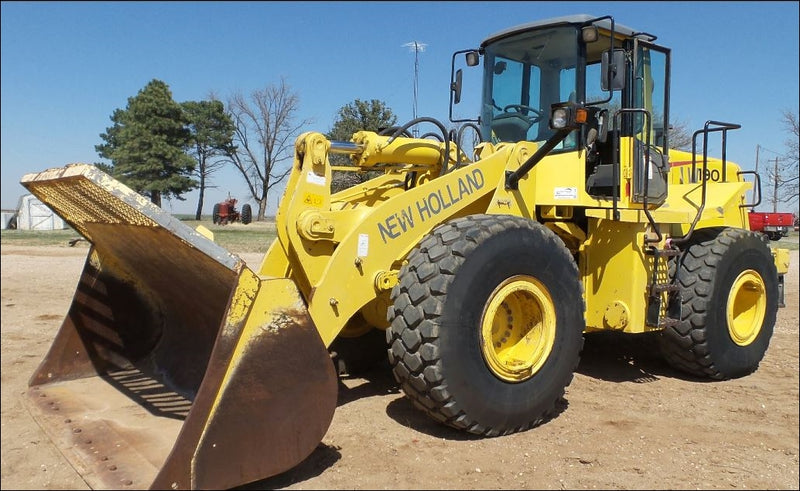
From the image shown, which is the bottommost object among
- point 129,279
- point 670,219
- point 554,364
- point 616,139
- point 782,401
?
point 782,401

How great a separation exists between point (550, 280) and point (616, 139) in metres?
1.45

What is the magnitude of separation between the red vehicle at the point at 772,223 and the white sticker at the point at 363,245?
4.85 m

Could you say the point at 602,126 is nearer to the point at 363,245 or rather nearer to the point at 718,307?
the point at 718,307

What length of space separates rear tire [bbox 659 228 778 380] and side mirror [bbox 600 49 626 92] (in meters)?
1.81

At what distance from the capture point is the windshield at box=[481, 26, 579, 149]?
5.18 metres

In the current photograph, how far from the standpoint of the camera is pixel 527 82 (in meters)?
5.49

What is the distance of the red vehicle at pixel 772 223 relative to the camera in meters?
6.88

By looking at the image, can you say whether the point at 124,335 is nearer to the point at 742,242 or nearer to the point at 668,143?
the point at 668,143

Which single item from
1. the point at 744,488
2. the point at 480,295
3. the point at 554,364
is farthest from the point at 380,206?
the point at 744,488

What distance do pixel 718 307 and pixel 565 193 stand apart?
1732 millimetres

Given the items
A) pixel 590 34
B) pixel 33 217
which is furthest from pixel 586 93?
pixel 33 217

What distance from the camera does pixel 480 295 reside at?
151 inches

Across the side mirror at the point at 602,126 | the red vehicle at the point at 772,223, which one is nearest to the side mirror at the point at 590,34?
the side mirror at the point at 602,126

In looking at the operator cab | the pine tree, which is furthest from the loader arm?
the pine tree
